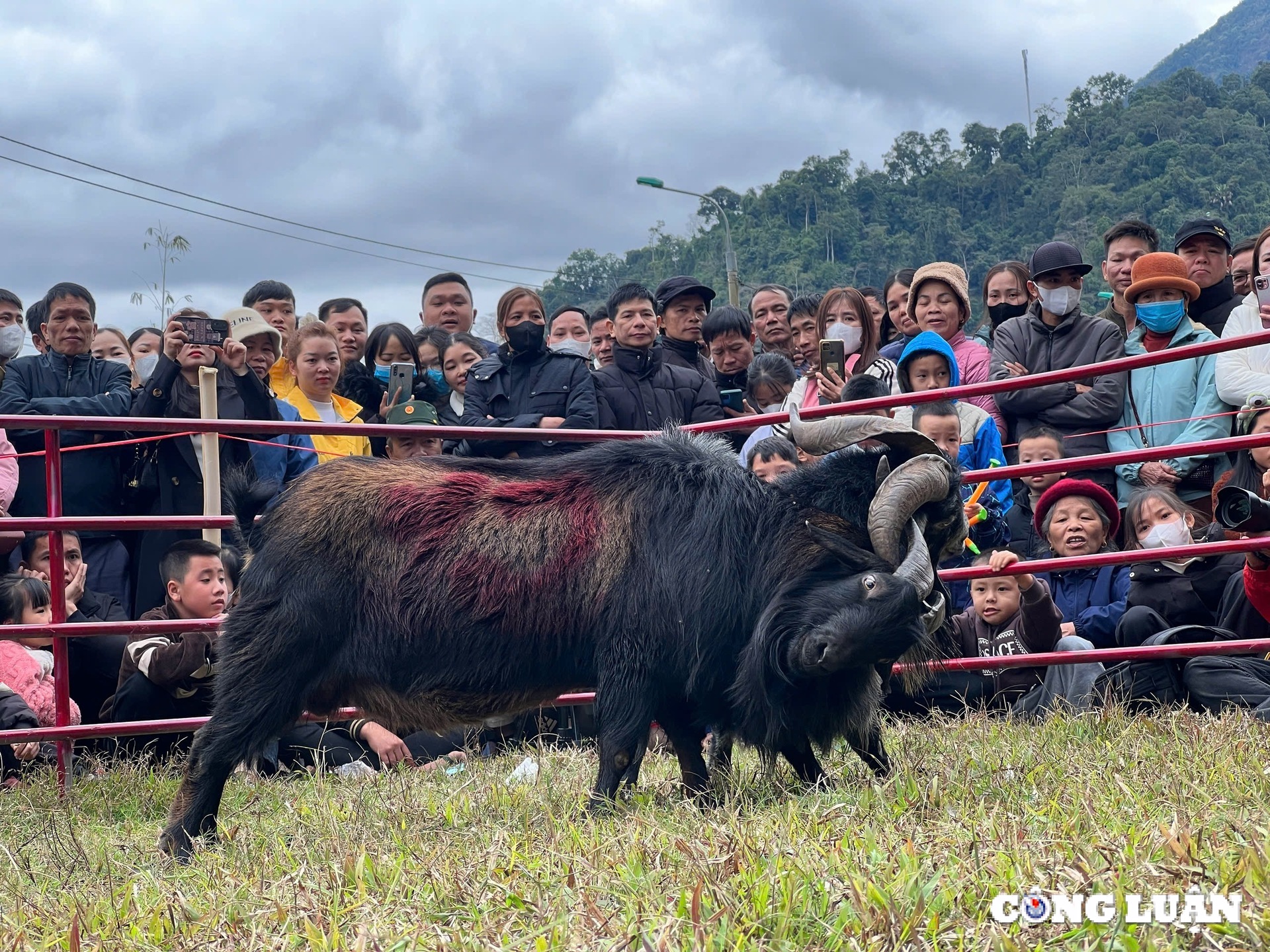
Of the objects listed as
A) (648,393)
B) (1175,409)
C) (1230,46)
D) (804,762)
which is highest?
(1230,46)

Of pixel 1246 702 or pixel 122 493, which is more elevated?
pixel 122 493

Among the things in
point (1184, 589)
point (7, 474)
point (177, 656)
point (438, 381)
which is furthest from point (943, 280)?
point (7, 474)

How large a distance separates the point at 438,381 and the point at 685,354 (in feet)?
5.50

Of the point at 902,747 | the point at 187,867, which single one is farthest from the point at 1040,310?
the point at 187,867

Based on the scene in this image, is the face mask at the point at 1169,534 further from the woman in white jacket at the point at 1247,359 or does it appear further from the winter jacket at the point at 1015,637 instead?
the woman in white jacket at the point at 1247,359

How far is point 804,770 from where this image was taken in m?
4.90

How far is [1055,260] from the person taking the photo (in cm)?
785

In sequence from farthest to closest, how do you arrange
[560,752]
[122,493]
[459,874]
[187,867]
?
[122,493]
[560,752]
[187,867]
[459,874]

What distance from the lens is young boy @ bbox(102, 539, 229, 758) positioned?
6.05 metres

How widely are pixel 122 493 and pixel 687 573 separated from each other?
417 cm

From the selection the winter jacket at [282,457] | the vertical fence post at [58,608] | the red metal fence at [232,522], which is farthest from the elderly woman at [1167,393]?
the vertical fence post at [58,608]

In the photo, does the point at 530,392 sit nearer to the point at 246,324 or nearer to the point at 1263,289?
the point at 246,324

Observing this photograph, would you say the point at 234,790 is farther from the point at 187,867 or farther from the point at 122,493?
the point at 122,493

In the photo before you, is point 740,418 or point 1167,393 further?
point 1167,393
